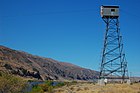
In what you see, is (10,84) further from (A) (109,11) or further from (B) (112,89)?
(A) (109,11)

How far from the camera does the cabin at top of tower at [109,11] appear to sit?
63844 mm

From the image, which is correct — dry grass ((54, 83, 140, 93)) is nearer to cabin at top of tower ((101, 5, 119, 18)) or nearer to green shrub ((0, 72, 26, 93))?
green shrub ((0, 72, 26, 93))

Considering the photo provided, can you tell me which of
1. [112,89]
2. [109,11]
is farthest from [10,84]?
[109,11]

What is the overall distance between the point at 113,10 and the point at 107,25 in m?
4.14

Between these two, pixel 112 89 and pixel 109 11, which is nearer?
pixel 112 89

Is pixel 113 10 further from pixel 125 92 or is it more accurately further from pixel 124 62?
pixel 125 92

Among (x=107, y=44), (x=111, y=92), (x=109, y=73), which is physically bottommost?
(x=111, y=92)

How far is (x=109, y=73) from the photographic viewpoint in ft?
198

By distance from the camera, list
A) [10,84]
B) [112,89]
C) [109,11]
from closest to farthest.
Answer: [112,89] → [10,84] → [109,11]

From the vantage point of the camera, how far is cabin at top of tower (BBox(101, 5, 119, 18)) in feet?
209

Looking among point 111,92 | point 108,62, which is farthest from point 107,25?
point 111,92

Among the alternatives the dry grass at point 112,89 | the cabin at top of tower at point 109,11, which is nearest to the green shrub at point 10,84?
the dry grass at point 112,89

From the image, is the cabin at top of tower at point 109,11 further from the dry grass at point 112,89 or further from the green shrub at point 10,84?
the green shrub at point 10,84

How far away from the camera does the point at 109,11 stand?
64.4m
